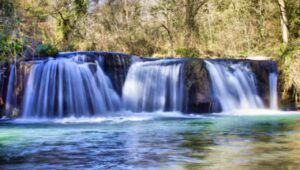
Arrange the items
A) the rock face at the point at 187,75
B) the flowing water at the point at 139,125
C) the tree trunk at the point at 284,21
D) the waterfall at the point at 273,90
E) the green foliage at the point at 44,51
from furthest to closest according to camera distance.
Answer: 1. the tree trunk at the point at 284,21
2. the green foliage at the point at 44,51
3. the waterfall at the point at 273,90
4. the rock face at the point at 187,75
5. the flowing water at the point at 139,125

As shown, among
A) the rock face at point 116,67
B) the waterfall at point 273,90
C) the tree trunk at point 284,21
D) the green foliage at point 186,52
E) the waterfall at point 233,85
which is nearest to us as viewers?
the rock face at point 116,67

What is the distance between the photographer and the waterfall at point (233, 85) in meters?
17.6

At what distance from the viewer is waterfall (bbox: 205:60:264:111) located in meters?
17.6

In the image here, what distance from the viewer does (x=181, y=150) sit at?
770 centimetres

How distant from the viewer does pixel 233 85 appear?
59.2 ft

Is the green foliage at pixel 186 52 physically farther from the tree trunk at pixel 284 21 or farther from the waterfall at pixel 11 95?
the waterfall at pixel 11 95

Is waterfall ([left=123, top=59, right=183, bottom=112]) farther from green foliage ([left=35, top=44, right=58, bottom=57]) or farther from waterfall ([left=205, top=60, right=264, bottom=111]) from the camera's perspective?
green foliage ([left=35, top=44, right=58, bottom=57])

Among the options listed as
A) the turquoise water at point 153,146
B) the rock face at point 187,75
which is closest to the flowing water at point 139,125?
the turquoise water at point 153,146

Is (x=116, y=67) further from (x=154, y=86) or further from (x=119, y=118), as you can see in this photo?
(x=119, y=118)

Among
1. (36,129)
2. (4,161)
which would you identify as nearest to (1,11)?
(36,129)

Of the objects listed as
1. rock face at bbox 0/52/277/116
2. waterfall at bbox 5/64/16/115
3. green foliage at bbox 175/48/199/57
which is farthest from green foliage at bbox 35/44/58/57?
green foliage at bbox 175/48/199/57

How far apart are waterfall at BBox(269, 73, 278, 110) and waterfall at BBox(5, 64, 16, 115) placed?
8613mm

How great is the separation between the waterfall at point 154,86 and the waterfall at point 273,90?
3487 millimetres

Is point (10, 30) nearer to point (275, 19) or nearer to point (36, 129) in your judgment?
point (36, 129)
